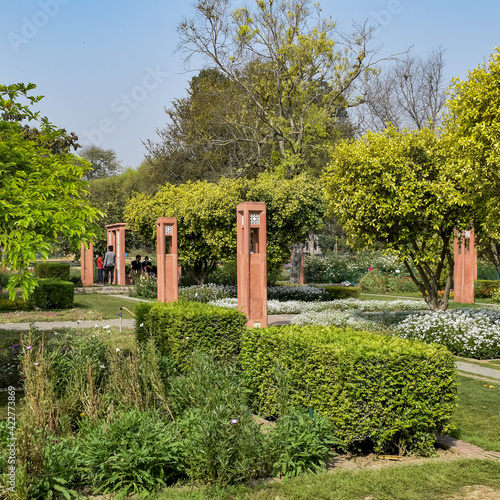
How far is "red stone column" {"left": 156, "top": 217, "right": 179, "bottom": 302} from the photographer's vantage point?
16531 millimetres

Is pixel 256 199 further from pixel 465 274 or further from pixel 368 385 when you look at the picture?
pixel 368 385

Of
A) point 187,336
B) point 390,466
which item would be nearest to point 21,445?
point 390,466

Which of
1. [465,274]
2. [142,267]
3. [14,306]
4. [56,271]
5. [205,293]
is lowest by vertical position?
[14,306]

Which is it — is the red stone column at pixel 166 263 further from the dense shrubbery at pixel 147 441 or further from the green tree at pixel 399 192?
the dense shrubbery at pixel 147 441

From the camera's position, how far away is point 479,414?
6398 millimetres

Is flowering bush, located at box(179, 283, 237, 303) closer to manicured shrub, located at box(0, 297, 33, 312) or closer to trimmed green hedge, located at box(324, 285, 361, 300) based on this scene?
trimmed green hedge, located at box(324, 285, 361, 300)

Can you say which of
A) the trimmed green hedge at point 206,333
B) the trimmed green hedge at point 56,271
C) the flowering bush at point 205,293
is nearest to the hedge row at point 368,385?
the trimmed green hedge at point 206,333

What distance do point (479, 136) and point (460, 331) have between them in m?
3.59

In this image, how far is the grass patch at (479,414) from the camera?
551 cm

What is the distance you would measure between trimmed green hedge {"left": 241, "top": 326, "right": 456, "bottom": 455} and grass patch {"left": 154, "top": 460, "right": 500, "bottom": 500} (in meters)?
0.36

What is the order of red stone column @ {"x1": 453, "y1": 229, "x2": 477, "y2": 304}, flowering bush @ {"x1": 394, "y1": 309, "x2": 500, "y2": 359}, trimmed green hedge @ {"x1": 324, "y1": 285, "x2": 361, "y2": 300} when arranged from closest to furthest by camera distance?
1. flowering bush @ {"x1": 394, "y1": 309, "x2": 500, "y2": 359}
2. red stone column @ {"x1": 453, "y1": 229, "x2": 477, "y2": 304}
3. trimmed green hedge @ {"x1": 324, "y1": 285, "x2": 361, "y2": 300}

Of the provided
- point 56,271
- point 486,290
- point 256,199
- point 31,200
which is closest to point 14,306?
point 56,271

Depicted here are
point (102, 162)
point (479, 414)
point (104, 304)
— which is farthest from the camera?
point (102, 162)

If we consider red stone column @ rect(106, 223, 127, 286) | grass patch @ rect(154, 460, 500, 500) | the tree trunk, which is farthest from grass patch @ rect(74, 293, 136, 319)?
grass patch @ rect(154, 460, 500, 500)
